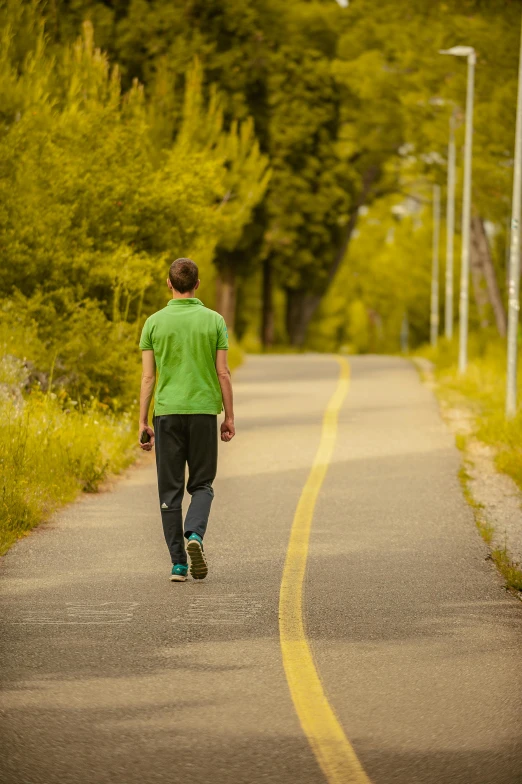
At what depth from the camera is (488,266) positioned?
44.2m

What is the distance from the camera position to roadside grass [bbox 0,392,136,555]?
11008 mm

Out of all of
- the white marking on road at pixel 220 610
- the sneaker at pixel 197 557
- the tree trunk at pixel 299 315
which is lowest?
the tree trunk at pixel 299 315

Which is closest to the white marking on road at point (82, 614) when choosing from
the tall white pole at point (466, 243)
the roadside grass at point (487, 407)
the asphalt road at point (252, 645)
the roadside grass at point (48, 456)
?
the asphalt road at point (252, 645)

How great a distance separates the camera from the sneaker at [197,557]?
28.9 feet

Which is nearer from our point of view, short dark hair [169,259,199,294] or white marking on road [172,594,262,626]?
white marking on road [172,594,262,626]

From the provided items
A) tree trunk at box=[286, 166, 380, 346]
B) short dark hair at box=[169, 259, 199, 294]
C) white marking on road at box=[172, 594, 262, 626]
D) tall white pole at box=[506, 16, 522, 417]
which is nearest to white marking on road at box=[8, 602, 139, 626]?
white marking on road at box=[172, 594, 262, 626]

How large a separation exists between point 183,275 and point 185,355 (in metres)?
0.50

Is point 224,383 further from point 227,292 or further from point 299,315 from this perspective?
point 299,315

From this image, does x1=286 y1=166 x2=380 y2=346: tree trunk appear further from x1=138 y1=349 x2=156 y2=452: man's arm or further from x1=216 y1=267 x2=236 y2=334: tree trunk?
x1=138 y1=349 x2=156 y2=452: man's arm

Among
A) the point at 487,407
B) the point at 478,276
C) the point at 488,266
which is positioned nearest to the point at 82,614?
the point at 487,407

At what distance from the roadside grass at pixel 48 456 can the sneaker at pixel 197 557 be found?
1692mm

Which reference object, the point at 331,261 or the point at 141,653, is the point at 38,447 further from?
the point at 331,261

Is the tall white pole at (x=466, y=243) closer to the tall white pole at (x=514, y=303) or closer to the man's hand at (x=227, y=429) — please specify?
the tall white pole at (x=514, y=303)

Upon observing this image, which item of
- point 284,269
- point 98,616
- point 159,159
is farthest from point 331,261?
point 98,616
